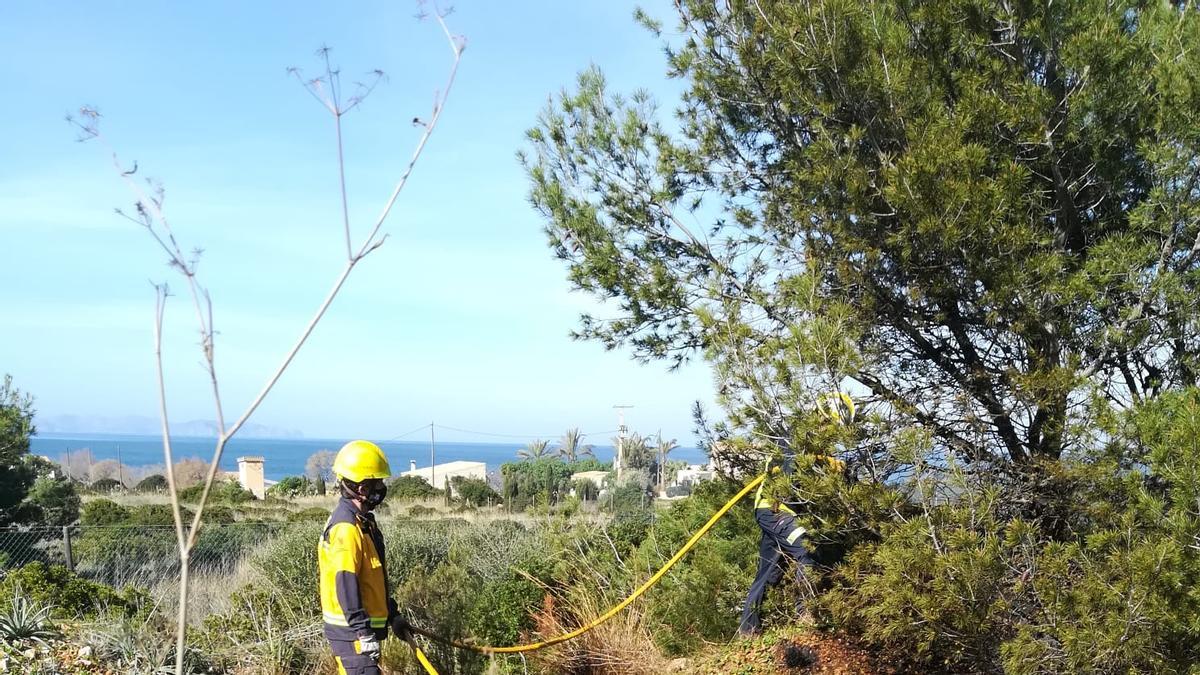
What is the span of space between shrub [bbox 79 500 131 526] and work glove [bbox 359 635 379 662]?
1653cm

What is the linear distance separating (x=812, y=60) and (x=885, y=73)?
0.39 m

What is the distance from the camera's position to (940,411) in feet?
17.9

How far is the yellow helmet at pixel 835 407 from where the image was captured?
15.6 feet

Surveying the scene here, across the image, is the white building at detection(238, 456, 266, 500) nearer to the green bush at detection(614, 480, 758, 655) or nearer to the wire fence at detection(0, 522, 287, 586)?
the wire fence at detection(0, 522, 287, 586)

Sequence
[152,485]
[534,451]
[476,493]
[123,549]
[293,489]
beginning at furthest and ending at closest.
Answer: [534,451] → [152,485] → [293,489] → [476,493] → [123,549]

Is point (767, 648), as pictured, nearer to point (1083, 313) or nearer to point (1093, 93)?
point (1083, 313)

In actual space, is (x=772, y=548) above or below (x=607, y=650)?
above

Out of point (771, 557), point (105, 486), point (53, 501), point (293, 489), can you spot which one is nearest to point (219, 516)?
point (53, 501)

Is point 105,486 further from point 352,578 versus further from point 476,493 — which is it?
point 352,578

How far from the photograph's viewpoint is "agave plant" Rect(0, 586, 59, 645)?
6770 mm

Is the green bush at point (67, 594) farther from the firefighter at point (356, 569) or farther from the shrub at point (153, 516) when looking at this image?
the shrub at point (153, 516)

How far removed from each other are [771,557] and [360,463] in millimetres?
2894

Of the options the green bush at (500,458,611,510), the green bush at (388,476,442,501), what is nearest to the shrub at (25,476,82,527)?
the green bush at (500,458,611,510)

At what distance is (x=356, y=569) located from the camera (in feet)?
15.4
